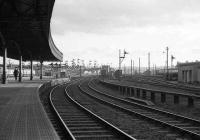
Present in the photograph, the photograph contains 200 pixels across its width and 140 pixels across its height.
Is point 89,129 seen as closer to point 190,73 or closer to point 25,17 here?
point 25,17

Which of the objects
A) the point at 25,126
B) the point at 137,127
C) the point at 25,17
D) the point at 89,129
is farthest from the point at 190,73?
the point at 25,126

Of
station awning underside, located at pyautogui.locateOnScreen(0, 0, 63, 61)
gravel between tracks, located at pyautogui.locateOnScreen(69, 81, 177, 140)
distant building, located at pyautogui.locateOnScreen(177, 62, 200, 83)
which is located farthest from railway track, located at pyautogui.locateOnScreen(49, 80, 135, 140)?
distant building, located at pyautogui.locateOnScreen(177, 62, 200, 83)

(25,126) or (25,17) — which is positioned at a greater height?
(25,17)

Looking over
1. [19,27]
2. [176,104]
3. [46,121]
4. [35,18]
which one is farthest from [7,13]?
[46,121]

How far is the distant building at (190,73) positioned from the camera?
61394mm

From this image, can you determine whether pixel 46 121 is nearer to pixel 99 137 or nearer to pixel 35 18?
pixel 99 137

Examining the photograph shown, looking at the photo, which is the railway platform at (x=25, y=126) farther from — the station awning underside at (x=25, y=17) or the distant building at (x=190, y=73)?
the distant building at (x=190, y=73)

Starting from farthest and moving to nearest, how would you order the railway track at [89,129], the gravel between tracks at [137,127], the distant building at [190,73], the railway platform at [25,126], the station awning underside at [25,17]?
1. the distant building at [190,73]
2. the station awning underside at [25,17]
3. the gravel between tracks at [137,127]
4. the railway track at [89,129]
5. the railway platform at [25,126]

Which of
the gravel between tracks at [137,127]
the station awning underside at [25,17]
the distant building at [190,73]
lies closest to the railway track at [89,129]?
the gravel between tracks at [137,127]

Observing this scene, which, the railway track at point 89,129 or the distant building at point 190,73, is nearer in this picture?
the railway track at point 89,129

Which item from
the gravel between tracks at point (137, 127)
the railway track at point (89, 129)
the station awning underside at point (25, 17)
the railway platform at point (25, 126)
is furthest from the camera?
the station awning underside at point (25, 17)

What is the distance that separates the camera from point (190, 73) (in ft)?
214

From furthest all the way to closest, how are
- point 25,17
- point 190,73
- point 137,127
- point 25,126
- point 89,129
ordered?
point 190,73 < point 25,17 < point 137,127 < point 89,129 < point 25,126

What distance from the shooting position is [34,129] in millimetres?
11805
